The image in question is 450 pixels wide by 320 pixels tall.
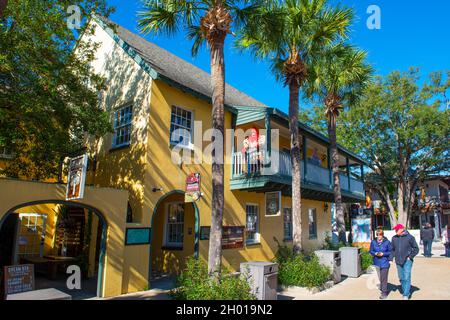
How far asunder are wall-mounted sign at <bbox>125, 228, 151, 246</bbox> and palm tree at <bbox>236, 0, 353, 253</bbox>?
4.67 metres

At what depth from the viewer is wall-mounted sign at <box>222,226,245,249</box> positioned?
479 inches

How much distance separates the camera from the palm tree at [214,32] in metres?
7.66

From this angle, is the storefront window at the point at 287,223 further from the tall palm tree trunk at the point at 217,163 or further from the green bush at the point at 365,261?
the tall palm tree trunk at the point at 217,163

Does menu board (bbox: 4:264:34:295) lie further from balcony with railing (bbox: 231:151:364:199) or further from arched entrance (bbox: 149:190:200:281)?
balcony with railing (bbox: 231:151:364:199)

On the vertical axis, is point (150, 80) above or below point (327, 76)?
below

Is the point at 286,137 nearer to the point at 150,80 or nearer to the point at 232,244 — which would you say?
the point at 232,244

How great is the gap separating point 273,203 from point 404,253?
5.08 m

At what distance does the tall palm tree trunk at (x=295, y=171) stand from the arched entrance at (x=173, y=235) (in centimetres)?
324

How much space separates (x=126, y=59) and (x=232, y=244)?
7.67 m

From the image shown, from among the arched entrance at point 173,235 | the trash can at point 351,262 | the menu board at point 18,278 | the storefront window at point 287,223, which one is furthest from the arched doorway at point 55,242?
the storefront window at point 287,223

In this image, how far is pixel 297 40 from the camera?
38.5ft

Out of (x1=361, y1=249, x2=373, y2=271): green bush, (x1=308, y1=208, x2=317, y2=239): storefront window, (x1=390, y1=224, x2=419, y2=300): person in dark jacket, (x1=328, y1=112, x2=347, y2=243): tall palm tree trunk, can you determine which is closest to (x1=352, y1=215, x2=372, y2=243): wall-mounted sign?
(x1=308, y1=208, x2=317, y2=239): storefront window
